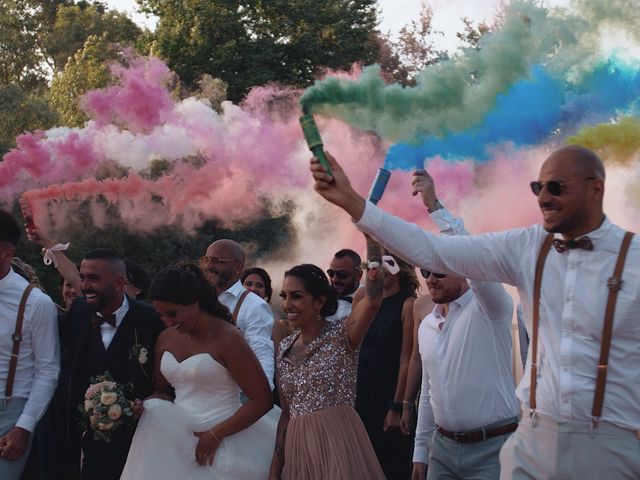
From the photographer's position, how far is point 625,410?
4066 mm

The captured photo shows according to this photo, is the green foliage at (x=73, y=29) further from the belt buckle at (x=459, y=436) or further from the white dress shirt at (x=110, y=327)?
the belt buckle at (x=459, y=436)

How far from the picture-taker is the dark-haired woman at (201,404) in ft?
19.8

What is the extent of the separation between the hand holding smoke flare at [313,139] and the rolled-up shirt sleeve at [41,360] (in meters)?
3.57

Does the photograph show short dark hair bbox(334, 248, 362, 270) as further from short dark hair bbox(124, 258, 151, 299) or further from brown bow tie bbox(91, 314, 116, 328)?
brown bow tie bbox(91, 314, 116, 328)

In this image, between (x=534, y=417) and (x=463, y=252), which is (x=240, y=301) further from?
(x=534, y=417)

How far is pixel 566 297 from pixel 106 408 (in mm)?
3185

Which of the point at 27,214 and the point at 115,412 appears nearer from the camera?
the point at 115,412

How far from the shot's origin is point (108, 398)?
612 centimetres

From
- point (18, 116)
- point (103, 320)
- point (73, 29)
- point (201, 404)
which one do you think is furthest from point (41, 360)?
point (73, 29)

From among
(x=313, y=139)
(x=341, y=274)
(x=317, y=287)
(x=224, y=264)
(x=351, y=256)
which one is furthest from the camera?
(x=351, y=256)

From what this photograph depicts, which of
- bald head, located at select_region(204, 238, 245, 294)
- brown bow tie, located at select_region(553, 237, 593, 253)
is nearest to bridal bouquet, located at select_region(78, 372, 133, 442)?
bald head, located at select_region(204, 238, 245, 294)

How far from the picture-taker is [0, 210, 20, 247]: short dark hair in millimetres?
6844

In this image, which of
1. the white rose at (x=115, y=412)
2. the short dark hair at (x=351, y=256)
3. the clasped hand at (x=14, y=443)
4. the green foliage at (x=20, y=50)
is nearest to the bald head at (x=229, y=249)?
the short dark hair at (x=351, y=256)

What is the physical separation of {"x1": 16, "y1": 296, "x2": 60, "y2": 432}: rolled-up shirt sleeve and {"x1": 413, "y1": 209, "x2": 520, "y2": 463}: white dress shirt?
8.66 ft
